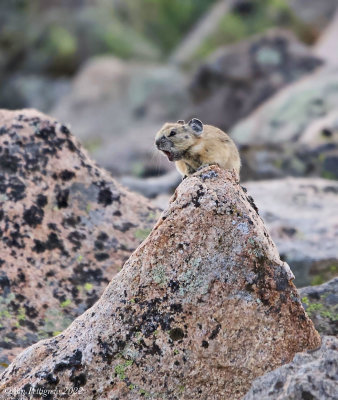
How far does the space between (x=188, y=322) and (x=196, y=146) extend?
9.86 ft

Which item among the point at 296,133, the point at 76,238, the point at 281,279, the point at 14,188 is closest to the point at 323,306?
the point at 281,279

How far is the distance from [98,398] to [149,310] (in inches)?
35.4

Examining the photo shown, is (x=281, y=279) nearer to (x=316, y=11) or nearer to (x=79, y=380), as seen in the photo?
(x=79, y=380)

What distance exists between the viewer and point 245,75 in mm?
31531

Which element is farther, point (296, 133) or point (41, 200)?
point (296, 133)

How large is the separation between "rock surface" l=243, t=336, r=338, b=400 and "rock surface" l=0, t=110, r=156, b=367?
132 inches

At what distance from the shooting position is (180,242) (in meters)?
7.79

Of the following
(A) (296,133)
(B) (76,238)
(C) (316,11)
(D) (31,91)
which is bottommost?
(B) (76,238)

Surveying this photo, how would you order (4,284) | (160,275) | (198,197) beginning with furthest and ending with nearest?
1. (4,284)
2. (198,197)
3. (160,275)

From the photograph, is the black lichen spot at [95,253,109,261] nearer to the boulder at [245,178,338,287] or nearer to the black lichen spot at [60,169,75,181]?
the black lichen spot at [60,169,75,181]

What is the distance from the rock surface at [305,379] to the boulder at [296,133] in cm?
1048

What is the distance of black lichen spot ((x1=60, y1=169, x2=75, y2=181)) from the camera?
1059 cm

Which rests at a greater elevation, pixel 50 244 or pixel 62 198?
pixel 62 198

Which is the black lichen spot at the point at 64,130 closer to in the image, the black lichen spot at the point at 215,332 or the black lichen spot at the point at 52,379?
the black lichen spot at the point at 52,379
